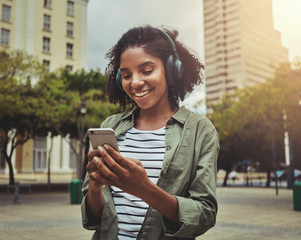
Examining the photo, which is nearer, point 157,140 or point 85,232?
point 157,140

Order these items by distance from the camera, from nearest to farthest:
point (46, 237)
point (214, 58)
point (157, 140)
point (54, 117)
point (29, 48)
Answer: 1. point (157, 140)
2. point (46, 237)
3. point (54, 117)
4. point (29, 48)
5. point (214, 58)

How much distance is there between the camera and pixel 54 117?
1945 centimetres

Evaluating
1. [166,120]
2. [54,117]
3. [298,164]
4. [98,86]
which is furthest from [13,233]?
[298,164]

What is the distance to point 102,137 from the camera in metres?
1.28

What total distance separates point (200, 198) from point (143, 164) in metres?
0.32

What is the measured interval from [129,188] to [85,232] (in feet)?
25.1

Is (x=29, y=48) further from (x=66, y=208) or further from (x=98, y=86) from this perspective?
(x=66, y=208)

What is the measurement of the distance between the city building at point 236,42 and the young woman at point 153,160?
134384mm

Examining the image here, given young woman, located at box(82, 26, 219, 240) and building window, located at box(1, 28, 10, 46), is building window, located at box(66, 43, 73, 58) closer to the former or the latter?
building window, located at box(1, 28, 10, 46)

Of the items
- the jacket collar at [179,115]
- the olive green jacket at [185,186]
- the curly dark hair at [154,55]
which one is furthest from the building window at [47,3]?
the olive green jacket at [185,186]

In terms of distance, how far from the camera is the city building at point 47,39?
37.2m

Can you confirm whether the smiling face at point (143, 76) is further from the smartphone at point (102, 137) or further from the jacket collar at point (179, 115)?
the smartphone at point (102, 137)

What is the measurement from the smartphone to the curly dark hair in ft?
1.89

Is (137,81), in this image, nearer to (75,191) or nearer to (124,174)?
(124,174)
